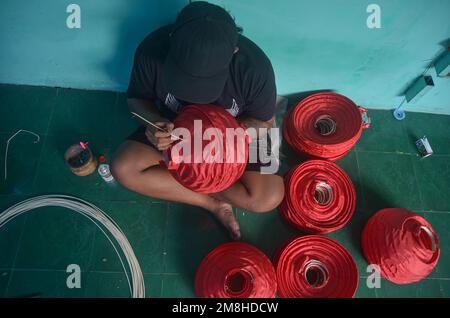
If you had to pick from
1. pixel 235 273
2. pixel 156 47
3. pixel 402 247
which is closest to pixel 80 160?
pixel 156 47

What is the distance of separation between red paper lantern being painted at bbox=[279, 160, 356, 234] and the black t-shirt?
0.45 meters

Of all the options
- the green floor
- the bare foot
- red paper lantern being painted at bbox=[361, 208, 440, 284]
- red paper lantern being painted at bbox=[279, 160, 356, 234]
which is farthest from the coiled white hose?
red paper lantern being painted at bbox=[361, 208, 440, 284]

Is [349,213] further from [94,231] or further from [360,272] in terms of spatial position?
[94,231]

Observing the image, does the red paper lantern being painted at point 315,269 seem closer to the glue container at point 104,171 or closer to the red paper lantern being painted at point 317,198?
the red paper lantern being painted at point 317,198

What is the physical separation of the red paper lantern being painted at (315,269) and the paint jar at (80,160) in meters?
1.20

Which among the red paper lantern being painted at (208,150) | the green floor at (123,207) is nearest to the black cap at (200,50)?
the red paper lantern being painted at (208,150)

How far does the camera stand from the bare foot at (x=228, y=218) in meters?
1.70

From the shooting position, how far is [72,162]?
178 centimetres

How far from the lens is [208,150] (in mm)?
1268

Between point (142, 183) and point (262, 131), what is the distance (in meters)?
0.69

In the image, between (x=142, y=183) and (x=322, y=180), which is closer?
(x=142, y=183)

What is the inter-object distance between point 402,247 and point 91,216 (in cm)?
172

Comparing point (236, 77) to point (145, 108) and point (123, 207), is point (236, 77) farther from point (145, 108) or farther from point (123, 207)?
point (123, 207)
